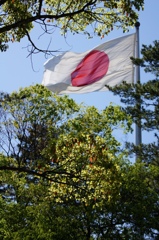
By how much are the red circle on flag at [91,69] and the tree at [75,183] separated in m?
1.30

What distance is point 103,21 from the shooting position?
9.60 metres

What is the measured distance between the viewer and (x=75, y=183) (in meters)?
13.0

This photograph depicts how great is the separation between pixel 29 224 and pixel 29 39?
27.4ft

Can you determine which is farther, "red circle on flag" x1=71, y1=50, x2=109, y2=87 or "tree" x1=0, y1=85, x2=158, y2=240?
"red circle on flag" x1=71, y1=50, x2=109, y2=87

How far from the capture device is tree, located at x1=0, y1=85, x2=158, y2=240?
10227 mm

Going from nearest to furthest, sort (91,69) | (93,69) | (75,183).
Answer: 1. (75,183)
2. (93,69)
3. (91,69)

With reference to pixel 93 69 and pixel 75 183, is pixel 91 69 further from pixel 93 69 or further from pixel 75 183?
pixel 75 183

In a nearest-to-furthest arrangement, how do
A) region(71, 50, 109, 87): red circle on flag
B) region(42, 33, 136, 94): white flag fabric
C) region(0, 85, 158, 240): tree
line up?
region(0, 85, 158, 240): tree < region(42, 33, 136, 94): white flag fabric < region(71, 50, 109, 87): red circle on flag

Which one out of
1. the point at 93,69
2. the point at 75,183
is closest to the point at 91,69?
the point at 93,69

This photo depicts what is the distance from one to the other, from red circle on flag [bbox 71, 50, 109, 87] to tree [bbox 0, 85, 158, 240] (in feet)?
4.26

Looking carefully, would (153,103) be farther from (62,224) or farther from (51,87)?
(62,224)

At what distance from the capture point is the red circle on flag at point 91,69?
73.6ft

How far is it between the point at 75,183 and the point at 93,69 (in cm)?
1097

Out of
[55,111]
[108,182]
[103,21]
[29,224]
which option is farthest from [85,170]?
[55,111]
